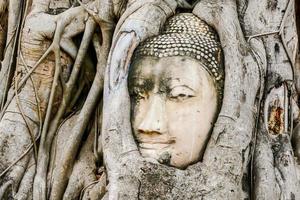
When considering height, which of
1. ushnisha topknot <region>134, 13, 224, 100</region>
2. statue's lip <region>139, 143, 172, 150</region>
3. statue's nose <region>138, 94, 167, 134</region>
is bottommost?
statue's lip <region>139, 143, 172, 150</region>

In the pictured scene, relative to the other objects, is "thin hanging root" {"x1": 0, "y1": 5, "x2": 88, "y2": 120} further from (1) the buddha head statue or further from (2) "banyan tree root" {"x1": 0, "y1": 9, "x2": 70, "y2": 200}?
(1) the buddha head statue

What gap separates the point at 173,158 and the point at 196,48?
17.4 inches

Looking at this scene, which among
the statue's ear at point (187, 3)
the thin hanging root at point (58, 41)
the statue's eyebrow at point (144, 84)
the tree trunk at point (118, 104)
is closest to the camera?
the tree trunk at point (118, 104)

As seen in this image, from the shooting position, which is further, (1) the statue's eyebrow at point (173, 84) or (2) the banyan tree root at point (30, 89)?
(2) the banyan tree root at point (30, 89)

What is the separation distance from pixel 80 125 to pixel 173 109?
65 centimetres

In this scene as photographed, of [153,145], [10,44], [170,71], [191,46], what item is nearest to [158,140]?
[153,145]

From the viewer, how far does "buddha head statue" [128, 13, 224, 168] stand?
9.58ft

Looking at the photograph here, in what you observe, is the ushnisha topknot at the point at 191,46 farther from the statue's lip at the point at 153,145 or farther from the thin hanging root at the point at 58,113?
the thin hanging root at the point at 58,113

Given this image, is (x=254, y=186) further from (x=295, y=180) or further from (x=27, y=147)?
(x=27, y=147)

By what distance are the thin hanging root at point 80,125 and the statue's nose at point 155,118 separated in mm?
564

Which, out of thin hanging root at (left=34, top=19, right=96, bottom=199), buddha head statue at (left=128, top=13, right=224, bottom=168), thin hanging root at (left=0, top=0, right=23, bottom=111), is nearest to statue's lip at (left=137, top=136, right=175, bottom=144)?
buddha head statue at (left=128, top=13, right=224, bottom=168)

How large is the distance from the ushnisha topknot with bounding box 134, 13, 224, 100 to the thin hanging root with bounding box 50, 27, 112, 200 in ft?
1.50

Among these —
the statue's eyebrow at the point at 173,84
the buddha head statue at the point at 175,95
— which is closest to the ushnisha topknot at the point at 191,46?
the buddha head statue at the point at 175,95

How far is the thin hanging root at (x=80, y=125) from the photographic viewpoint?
11.1 ft
